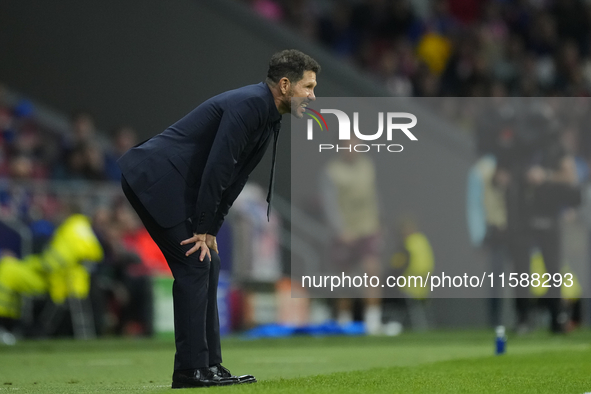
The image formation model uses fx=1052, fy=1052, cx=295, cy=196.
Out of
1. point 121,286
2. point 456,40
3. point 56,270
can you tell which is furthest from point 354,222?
point 456,40

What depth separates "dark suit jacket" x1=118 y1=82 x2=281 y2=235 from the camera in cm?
525

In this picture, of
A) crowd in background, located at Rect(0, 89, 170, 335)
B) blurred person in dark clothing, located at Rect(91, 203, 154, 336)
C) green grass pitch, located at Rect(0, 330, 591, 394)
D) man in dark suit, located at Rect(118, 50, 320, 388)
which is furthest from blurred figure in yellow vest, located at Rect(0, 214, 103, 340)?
man in dark suit, located at Rect(118, 50, 320, 388)

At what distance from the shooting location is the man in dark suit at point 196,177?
530cm

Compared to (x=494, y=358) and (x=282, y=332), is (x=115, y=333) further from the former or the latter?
(x=494, y=358)

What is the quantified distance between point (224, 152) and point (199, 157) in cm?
29

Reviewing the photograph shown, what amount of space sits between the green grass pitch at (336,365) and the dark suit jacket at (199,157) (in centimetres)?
95

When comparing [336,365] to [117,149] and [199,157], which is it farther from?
[117,149]

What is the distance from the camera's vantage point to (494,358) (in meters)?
7.70

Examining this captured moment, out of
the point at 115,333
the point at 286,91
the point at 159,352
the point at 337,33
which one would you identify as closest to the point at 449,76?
the point at 337,33

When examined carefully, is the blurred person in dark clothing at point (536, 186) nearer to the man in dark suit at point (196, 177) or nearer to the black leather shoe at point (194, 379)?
the man in dark suit at point (196, 177)

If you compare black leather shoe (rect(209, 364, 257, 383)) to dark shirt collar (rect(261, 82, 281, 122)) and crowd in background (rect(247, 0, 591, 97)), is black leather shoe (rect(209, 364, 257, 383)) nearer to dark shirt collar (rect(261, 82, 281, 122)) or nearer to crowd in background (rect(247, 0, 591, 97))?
dark shirt collar (rect(261, 82, 281, 122))

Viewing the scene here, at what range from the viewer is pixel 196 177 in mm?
5465

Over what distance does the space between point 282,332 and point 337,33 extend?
6.97m

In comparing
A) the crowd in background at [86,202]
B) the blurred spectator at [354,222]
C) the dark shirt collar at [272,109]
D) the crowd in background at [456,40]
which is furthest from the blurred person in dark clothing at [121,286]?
the dark shirt collar at [272,109]
